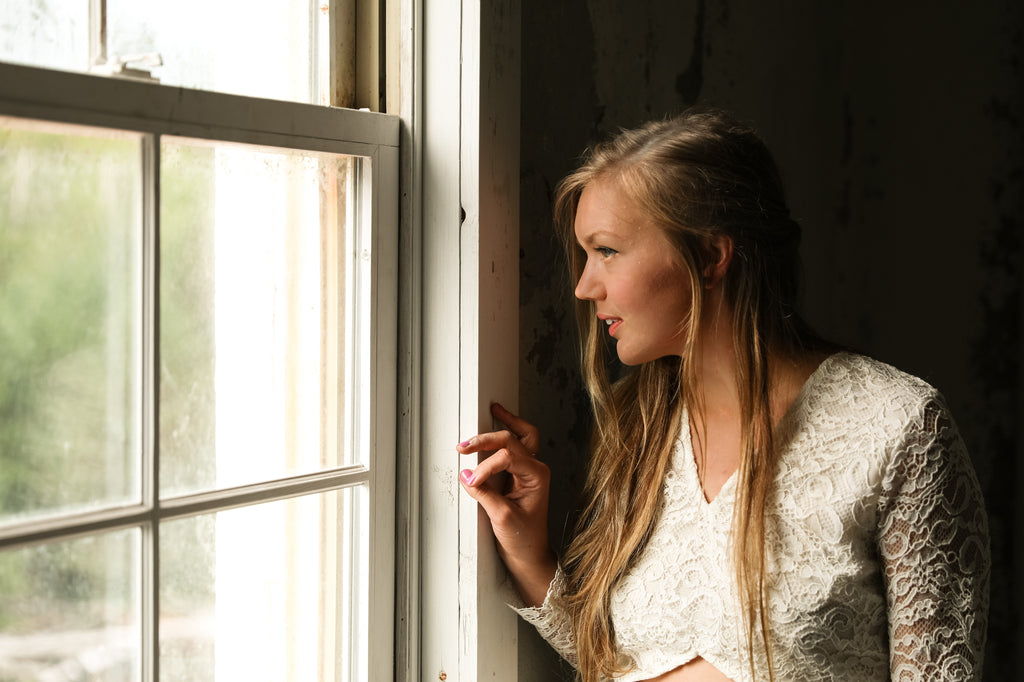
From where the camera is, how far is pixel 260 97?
111 centimetres

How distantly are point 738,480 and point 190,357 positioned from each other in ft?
2.40

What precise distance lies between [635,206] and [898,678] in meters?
0.71

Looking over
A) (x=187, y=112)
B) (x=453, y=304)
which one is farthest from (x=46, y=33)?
(x=453, y=304)

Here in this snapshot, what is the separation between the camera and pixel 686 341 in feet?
4.05

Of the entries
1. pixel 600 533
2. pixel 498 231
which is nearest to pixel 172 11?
pixel 498 231

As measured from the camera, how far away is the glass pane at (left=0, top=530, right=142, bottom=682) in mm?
920

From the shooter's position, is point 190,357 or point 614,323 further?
point 614,323

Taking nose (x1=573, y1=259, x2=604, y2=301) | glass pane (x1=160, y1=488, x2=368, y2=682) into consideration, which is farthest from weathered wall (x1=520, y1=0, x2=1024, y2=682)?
glass pane (x1=160, y1=488, x2=368, y2=682)

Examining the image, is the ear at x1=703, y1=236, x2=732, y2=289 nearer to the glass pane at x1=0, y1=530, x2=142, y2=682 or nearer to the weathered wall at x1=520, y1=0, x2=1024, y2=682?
the glass pane at x1=0, y1=530, x2=142, y2=682

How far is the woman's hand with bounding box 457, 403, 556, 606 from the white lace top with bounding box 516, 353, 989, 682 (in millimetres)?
193

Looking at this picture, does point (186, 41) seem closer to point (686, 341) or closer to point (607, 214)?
point (607, 214)

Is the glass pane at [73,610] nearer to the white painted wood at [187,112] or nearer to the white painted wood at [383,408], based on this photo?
the white painted wood at [383,408]

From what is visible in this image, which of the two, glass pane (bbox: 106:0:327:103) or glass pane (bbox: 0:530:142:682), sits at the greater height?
glass pane (bbox: 106:0:327:103)

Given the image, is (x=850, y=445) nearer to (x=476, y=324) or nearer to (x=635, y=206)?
(x=635, y=206)
